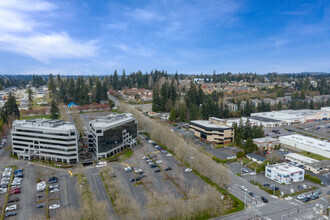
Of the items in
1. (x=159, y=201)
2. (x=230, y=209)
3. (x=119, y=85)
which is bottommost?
(x=230, y=209)

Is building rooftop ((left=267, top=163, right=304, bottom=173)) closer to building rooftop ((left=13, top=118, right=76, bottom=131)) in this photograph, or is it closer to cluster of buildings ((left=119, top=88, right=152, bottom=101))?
building rooftop ((left=13, top=118, right=76, bottom=131))

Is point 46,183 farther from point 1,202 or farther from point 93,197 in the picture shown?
point 93,197

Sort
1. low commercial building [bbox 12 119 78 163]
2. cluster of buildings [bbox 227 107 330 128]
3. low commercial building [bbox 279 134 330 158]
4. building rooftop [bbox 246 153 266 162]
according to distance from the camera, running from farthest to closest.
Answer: cluster of buildings [bbox 227 107 330 128]
low commercial building [bbox 279 134 330 158]
building rooftop [bbox 246 153 266 162]
low commercial building [bbox 12 119 78 163]

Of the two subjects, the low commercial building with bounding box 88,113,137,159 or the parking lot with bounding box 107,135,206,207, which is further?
the low commercial building with bounding box 88,113,137,159

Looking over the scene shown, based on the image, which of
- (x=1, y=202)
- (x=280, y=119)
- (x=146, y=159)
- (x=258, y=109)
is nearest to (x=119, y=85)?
(x=258, y=109)

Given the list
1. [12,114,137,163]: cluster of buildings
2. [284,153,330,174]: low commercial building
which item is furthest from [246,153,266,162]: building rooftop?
[12,114,137,163]: cluster of buildings

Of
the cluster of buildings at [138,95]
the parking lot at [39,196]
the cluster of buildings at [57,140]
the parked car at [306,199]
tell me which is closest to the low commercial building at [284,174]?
the parked car at [306,199]
